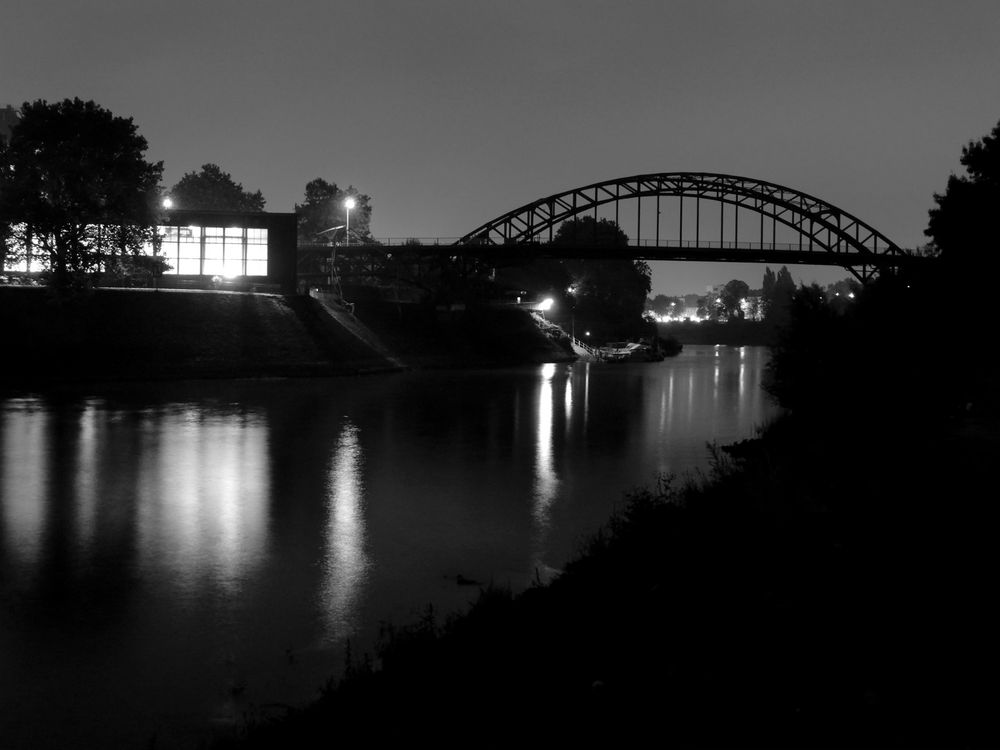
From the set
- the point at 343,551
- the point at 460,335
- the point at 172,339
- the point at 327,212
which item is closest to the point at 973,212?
the point at 343,551

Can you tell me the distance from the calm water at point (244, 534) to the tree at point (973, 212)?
9696mm

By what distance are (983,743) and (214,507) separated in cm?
1436

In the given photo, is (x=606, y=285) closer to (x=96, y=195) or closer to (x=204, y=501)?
(x=96, y=195)

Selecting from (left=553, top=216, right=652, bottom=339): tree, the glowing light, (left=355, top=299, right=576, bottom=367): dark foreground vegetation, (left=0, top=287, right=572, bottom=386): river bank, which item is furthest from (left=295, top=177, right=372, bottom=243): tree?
the glowing light

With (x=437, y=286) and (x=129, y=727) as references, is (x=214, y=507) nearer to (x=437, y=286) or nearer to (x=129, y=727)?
(x=129, y=727)

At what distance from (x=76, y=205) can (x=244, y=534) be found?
50.0m

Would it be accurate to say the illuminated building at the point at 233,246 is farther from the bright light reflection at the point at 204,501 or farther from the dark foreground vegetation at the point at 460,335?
the bright light reflection at the point at 204,501

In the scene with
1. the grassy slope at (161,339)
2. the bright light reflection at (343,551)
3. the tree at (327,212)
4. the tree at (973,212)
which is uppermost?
the tree at (327,212)

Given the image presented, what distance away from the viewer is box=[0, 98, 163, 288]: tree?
5731 cm

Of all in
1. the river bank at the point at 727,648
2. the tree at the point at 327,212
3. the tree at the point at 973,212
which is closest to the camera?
the river bank at the point at 727,648

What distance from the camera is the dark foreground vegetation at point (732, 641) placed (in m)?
7.08

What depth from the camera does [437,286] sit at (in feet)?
352

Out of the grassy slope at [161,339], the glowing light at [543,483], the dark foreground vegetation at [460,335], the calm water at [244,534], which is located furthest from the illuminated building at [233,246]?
the glowing light at [543,483]

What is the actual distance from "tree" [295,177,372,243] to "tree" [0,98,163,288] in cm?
8972
